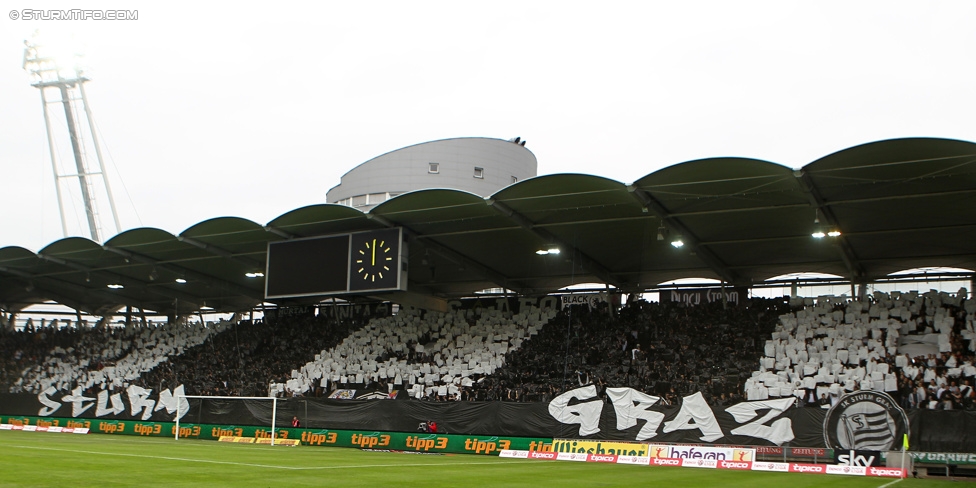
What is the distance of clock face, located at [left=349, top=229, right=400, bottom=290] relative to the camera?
30734mm

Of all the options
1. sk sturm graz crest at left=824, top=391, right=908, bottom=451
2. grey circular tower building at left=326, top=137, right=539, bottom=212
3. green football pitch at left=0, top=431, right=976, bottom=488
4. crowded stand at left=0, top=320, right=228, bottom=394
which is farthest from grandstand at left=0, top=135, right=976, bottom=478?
grey circular tower building at left=326, top=137, right=539, bottom=212

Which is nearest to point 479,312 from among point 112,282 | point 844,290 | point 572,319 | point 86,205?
point 572,319

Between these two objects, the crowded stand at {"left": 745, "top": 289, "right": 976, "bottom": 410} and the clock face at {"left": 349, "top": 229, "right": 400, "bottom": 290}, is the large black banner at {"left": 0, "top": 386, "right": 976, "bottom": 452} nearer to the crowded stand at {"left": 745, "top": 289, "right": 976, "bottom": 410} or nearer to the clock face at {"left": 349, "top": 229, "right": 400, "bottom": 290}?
the crowded stand at {"left": 745, "top": 289, "right": 976, "bottom": 410}

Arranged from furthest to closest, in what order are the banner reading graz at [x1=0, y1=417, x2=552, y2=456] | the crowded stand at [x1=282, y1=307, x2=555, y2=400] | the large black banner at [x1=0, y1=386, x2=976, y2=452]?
the crowded stand at [x1=282, y1=307, x2=555, y2=400] < the banner reading graz at [x1=0, y1=417, x2=552, y2=456] < the large black banner at [x1=0, y1=386, x2=976, y2=452]

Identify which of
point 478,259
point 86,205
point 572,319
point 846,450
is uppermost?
point 86,205

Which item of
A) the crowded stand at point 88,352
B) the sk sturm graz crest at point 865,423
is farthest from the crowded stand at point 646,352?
the crowded stand at point 88,352

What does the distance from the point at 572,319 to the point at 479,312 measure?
16.2 ft

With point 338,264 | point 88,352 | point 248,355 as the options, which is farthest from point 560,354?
point 88,352

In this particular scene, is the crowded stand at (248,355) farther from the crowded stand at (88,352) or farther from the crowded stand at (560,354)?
the crowded stand at (88,352)

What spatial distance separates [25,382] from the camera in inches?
1843

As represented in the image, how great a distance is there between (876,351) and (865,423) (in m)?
5.92

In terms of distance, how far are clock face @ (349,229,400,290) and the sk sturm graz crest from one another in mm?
14746

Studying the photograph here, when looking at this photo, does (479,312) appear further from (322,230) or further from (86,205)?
(86,205)

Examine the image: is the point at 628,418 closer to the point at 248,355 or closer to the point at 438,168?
the point at 248,355
